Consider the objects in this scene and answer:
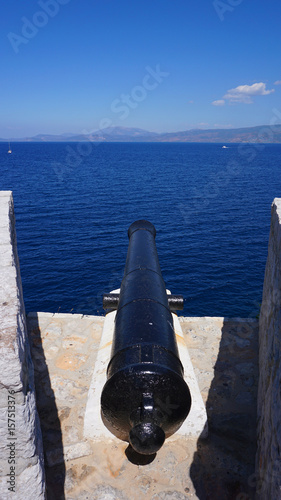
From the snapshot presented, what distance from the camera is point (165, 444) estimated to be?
5172 mm

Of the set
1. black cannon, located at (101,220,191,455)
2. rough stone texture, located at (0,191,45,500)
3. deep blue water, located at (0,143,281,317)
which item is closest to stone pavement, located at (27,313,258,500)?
black cannon, located at (101,220,191,455)

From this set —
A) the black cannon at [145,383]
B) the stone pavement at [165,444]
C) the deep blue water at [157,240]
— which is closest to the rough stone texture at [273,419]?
the stone pavement at [165,444]

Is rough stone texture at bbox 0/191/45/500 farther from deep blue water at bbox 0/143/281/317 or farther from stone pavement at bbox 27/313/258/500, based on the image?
deep blue water at bbox 0/143/281/317

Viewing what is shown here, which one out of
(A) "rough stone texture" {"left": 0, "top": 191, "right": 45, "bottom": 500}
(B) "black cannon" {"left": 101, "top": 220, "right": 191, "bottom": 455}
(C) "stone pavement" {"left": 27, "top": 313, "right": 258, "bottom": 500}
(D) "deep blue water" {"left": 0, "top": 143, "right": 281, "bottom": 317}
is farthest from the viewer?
(D) "deep blue water" {"left": 0, "top": 143, "right": 281, "bottom": 317}

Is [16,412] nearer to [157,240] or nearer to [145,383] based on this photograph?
[145,383]

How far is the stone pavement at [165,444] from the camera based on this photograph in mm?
4590

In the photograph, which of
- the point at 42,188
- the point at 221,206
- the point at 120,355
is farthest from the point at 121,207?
the point at 120,355

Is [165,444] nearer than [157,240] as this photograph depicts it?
Yes

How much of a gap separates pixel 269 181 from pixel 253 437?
5949cm

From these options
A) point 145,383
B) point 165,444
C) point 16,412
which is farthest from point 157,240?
point 16,412

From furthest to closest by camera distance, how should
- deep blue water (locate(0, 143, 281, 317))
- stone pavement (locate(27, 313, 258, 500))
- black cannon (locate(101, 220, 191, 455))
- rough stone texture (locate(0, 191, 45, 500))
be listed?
1. deep blue water (locate(0, 143, 281, 317))
2. stone pavement (locate(27, 313, 258, 500))
3. black cannon (locate(101, 220, 191, 455))
4. rough stone texture (locate(0, 191, 45, 500))

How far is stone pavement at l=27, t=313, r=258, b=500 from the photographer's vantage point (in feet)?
15.1

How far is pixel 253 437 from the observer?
5.32 m

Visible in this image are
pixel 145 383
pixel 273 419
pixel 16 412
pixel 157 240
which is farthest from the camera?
pixel 157 240
